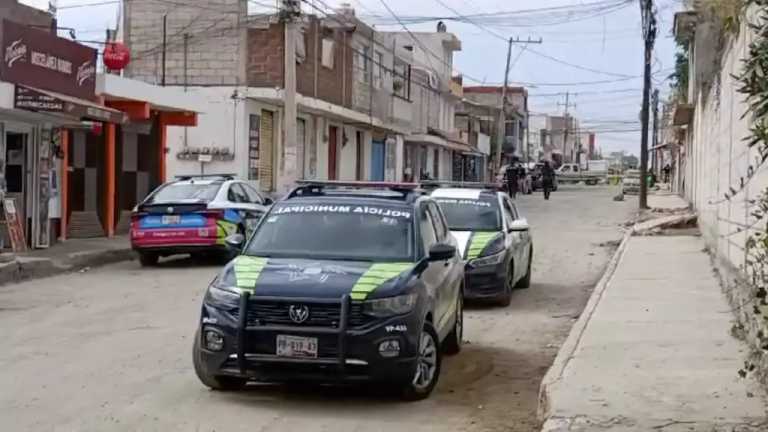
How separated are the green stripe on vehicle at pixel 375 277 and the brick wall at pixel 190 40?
25206 mm

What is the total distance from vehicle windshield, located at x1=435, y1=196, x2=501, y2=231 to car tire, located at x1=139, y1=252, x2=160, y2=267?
6.35m

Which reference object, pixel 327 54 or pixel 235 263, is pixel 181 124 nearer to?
pixel 327 54

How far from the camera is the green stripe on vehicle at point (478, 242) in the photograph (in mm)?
14539

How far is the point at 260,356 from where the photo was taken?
8.25 meters

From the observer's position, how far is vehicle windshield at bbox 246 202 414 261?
940 centimetres

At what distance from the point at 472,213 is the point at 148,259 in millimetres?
7004

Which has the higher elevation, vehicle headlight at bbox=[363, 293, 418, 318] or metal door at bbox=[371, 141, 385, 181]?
metal door at bbox=[371, 141, 385, 181]

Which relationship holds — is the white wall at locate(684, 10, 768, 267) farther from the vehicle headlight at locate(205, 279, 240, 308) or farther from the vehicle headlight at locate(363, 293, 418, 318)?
the vehicle headlight at locate(205, 279, 240, 308)

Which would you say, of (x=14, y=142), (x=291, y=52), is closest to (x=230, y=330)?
(x=14, y=142)

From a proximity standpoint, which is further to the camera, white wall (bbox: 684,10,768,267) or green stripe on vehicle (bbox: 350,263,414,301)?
white wall (bbox: 684,10,768,267)

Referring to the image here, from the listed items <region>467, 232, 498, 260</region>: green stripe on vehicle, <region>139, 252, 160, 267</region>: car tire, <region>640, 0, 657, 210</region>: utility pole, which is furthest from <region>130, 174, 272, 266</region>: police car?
<region>640, 0, 657, 210</region>: utility pole

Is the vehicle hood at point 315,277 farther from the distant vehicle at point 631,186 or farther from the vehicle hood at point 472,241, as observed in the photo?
the distant vehicle at point 631,186

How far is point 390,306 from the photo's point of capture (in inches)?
331

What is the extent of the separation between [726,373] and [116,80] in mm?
17755
